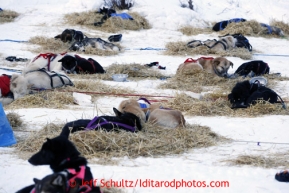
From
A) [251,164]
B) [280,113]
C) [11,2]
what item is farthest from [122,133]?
[11,2]

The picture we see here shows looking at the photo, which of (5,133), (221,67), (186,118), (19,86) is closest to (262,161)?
(186,118)

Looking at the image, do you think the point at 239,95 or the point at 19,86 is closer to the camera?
the point at 239,95

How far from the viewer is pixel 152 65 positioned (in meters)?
9.70

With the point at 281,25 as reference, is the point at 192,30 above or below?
below

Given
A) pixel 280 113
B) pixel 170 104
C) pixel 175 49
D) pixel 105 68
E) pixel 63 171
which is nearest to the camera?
pixel 63 171

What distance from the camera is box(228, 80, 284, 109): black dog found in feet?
21.0

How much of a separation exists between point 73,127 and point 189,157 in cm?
118

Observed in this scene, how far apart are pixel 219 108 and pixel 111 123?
2.15 m

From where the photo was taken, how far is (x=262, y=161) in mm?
4152

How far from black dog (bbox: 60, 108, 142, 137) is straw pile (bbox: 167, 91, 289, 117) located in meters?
1.49

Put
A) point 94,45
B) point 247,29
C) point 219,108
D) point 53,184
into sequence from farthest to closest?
point 247,29 → point 94,45 → point 219,108 → point 53,184

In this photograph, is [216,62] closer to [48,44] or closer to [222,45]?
[222,45]

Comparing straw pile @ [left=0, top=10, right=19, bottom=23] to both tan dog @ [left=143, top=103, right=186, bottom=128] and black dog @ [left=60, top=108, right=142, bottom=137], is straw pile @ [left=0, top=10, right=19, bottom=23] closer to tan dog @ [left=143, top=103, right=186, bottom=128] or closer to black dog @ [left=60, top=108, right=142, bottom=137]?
tan dog @ [left=143, top=103, right=186, bottom=128]

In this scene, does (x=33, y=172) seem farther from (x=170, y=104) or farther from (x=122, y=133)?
(x=170, y=104)
